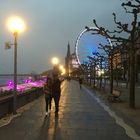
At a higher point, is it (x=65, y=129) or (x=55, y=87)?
(x=55, y=87)

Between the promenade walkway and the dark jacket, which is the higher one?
the dark jacket

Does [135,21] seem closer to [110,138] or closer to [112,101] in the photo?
[112,101]

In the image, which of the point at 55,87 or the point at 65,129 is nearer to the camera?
the point at 65,129

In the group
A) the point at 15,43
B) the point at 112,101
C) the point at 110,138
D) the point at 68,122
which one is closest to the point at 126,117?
the point at 68,122

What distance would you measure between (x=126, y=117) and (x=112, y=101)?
12085 mm

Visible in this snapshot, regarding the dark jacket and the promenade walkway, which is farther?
the dark jacket

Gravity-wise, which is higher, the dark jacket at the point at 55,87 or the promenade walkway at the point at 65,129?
the dark jacket at the point at 55,87

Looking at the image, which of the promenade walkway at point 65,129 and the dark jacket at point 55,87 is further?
the dark jacket at point 55,87

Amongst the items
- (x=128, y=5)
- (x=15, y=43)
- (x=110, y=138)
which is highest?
(x=128, y=5)

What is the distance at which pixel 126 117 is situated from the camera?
2233 centimetres

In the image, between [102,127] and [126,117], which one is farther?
[126,117]

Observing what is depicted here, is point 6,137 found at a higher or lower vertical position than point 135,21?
lower

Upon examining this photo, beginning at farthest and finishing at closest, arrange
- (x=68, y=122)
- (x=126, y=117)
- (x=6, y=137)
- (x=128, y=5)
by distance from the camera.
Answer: (x=128, y=5) < (x=126, y=117) < (x=68, y=122) < (x=6, y=137)

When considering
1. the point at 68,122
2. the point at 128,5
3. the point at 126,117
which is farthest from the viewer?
Result: the point at 128,5
